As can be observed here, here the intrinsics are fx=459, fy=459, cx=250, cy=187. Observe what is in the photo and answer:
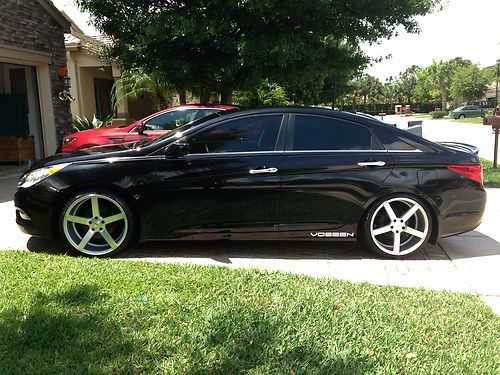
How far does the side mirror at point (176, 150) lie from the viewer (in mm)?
4738

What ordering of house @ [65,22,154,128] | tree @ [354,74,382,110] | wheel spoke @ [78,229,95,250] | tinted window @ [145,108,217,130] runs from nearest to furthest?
wheel spoke @ [78,229,95,250] < tinted window @ [145,108,217,130] < house @ [65,22,154,128] < tree @ [354,74,382,110]

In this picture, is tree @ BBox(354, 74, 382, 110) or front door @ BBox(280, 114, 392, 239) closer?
front door @ BBox(280, 114, 392, 239)

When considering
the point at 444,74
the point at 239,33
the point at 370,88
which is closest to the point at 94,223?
the point at 239,33

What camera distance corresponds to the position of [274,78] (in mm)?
10992

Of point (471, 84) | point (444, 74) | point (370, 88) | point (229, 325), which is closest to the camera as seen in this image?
point (229, 325)

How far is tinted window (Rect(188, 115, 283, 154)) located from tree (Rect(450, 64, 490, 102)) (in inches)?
2625

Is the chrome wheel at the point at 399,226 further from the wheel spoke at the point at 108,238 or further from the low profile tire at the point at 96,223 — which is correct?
the wheel spoke at the point at 108,238

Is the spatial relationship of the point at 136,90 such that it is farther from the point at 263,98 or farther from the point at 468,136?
the point at 468,136

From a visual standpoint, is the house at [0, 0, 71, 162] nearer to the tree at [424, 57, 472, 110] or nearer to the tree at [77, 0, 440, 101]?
the tree at [77, 0, 440, 101]

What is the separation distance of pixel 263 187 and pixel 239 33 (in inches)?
268

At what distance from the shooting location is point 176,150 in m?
4.74

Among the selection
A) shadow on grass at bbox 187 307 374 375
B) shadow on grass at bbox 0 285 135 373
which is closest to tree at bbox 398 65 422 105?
shadow on grass at bbox 187 307 374 375

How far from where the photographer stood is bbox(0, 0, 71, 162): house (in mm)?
11633

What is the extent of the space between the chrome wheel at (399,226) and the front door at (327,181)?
0.84 feet
